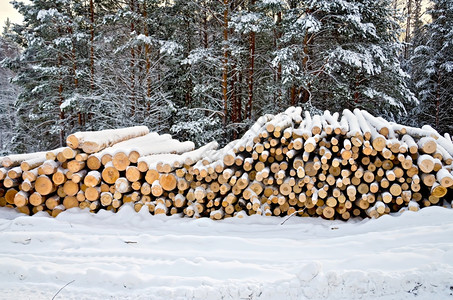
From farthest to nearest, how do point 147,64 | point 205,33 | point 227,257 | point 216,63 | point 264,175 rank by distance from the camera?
point 205,33, point 147,64, point 216,63, point 264,175, point 227,257

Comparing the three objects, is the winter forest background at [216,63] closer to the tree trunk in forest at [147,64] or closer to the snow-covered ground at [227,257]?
the tree trunk in forest at [147,64]

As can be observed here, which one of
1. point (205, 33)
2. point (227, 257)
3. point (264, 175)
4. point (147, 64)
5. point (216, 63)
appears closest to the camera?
point (227, 257)

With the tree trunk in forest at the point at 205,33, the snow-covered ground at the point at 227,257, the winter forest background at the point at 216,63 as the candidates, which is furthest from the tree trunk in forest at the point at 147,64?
the snow-covered ground at the point at 227,257

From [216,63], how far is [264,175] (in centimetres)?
807

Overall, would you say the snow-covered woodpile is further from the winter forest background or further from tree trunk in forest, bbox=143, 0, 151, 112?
tree trunk in forest, bbox=143, 0, 151, 112

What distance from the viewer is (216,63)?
1152 centimetres

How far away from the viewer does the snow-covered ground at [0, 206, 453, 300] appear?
257 cm

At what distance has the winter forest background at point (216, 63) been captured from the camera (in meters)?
10.3

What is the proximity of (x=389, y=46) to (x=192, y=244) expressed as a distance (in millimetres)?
11148

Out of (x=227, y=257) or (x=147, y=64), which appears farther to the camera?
(x=147, y=64)

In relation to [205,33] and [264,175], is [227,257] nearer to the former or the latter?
[264,175]

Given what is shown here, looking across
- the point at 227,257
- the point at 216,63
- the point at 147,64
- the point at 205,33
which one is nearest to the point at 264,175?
the point at 227,257

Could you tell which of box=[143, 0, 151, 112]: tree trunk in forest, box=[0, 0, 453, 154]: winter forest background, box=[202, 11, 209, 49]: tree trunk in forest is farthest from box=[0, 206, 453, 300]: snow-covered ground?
box=[202, 11, 209, 49]: tree trunk in forest

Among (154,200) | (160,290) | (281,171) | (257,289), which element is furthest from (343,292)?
(154,200)
